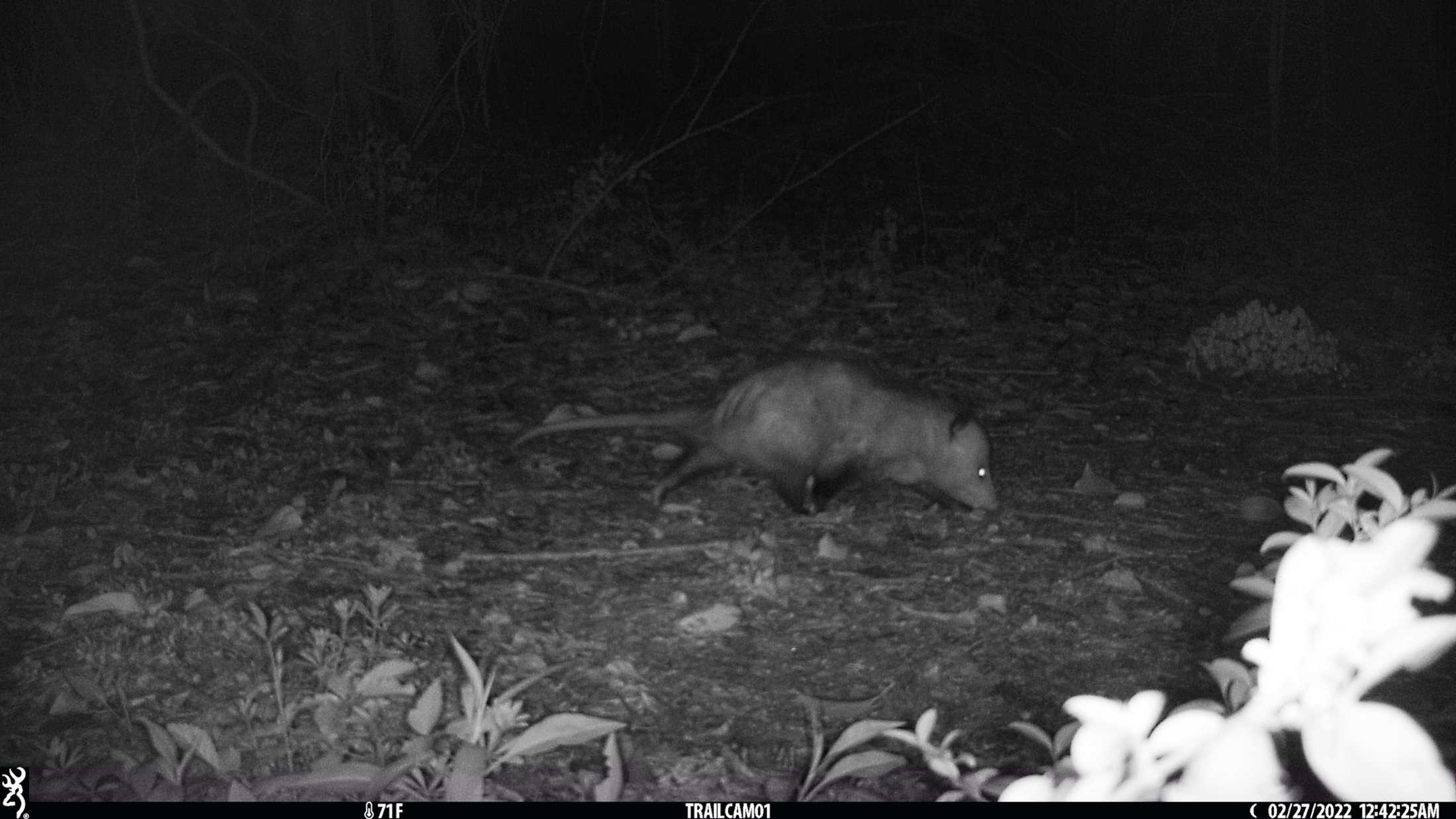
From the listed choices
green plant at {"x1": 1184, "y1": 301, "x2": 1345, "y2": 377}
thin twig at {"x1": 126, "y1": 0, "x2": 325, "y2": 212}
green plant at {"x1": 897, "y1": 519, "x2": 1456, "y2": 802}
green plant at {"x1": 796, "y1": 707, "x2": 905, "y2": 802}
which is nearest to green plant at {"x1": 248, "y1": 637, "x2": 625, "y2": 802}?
green plant at {"x1": 796, "y1": 707, "x2": 905, "y2": 802}

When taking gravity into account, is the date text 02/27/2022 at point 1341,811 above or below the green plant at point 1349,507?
below

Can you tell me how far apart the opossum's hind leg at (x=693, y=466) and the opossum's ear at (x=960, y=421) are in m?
0.82

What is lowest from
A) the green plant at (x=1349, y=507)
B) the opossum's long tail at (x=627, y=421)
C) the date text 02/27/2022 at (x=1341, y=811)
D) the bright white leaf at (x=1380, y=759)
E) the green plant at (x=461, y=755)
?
the opossum's long tail at (x=627, y=421)

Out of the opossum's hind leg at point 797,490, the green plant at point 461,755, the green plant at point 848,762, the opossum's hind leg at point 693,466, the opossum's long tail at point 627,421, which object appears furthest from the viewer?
the opossum's long tail at point 627,421

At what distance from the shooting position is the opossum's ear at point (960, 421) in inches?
189

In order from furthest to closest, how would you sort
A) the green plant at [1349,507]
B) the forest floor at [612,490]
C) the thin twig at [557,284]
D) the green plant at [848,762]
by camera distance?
the thin twig at [557,284]
the forest floor at [612,490]
the green plant at [848,762]
the green plant at [1349,507]

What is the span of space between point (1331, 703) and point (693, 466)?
12.9ft

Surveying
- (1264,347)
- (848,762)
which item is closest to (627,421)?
(848,762)

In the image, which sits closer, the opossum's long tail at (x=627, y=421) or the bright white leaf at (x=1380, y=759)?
the bright white leaf at (x=1380, y=759)

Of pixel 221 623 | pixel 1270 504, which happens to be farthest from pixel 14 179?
pixel 1270 504

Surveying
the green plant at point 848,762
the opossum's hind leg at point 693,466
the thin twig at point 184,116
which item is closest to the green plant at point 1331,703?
the green plant at point 848,762

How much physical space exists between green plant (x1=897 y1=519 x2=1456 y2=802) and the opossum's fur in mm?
3596

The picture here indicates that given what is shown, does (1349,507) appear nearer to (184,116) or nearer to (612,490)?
(612,490)

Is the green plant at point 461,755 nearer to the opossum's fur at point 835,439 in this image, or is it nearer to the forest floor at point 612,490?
the forest floor at point 612,490
